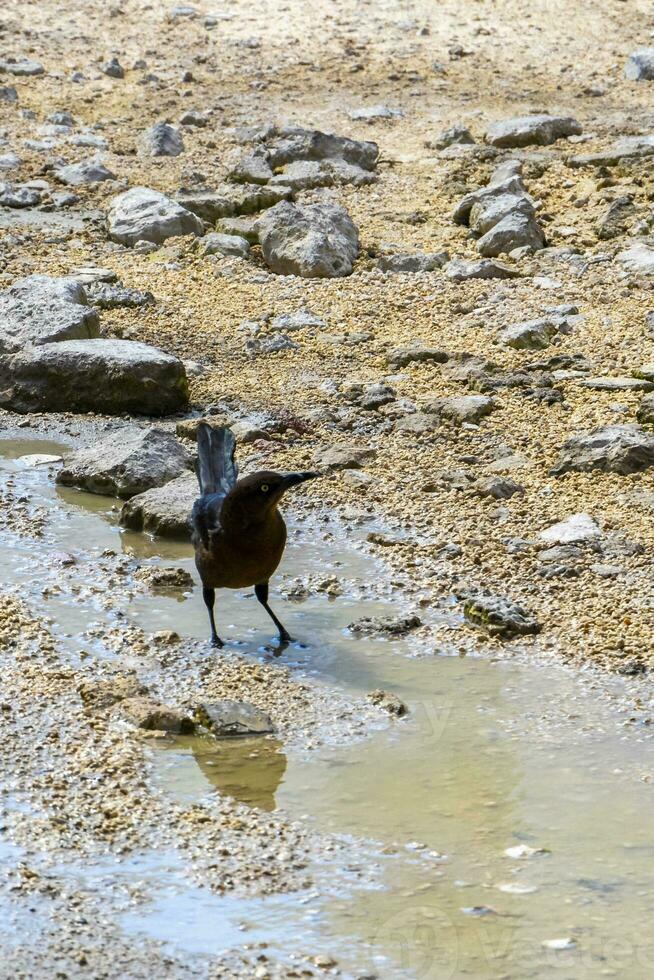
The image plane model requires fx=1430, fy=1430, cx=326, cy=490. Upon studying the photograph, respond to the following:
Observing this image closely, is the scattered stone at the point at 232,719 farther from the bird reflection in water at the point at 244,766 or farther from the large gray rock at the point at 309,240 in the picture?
the large gray rock at the point at 309,240

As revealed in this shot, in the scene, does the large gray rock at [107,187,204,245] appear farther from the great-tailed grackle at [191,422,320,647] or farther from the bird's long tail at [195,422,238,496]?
the great-tailed grackle at [191,422,320,647]

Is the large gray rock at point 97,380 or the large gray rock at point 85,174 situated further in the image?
the large gray rock at point 85,174

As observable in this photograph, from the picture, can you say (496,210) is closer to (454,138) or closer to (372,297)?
(372,297)

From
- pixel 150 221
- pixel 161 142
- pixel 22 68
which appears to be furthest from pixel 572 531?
pixel 22 68

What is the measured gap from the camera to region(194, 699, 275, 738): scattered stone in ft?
15.5

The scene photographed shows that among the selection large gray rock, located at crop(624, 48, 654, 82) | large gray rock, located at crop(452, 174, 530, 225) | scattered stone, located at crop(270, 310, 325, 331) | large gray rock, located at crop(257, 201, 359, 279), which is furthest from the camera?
large gray rock, located at crop(624, 48, 654, 82)

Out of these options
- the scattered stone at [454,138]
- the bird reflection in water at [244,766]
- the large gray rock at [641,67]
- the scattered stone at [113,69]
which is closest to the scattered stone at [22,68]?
the scattered stone at [113,69]

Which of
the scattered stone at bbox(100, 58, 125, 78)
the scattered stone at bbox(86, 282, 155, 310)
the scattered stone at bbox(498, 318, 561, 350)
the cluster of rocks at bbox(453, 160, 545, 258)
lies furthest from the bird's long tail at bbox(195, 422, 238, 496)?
the scattered stone at bbox(100, 58, 125, 78)

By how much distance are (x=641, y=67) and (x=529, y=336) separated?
24.0 ft

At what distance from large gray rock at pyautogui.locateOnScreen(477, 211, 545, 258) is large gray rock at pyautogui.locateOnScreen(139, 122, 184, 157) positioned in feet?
13.3

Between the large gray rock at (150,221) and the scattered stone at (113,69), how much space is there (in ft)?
14.0

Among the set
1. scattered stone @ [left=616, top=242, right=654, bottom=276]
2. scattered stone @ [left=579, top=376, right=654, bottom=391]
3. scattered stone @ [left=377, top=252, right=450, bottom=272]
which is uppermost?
scattered stone @ [left=579, top=376, right=654, bottom=391]

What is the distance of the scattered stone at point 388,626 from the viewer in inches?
220

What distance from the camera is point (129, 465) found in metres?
7.18
